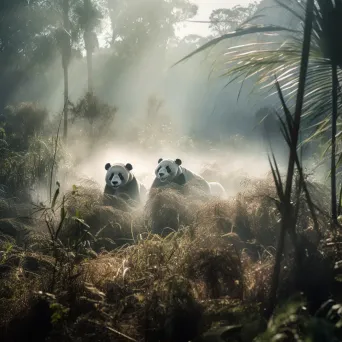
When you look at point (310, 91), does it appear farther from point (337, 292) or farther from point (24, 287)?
point (24, 287)

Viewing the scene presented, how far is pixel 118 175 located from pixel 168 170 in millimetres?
1007

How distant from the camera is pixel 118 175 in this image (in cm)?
850

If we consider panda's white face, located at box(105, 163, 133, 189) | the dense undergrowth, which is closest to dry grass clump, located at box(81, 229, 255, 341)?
the dense undergrowth

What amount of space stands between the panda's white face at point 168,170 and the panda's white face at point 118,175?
2.08ft

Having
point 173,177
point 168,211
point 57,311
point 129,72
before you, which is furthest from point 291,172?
point 129,72

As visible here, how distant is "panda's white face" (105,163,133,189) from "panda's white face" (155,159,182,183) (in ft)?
2.08

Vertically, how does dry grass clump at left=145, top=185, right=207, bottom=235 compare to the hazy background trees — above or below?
below

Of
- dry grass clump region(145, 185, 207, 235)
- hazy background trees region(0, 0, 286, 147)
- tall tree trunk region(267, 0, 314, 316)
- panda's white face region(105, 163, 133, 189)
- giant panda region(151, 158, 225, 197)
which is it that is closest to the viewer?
tall tree trunk region(267, 0, 314, 316)

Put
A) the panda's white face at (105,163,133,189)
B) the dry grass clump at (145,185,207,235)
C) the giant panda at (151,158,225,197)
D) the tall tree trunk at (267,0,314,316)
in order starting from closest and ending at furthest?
the tall tree trunk at (267,0,314,316) < the dry grass clump at (145,185,207,235) < the panda's white face at (105,163,133,189) < the giant panda at (151,158,225,197)

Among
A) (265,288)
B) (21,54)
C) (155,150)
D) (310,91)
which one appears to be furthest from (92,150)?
(21,54)

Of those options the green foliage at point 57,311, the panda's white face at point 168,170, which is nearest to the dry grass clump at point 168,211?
the panda's white face at point 168,170

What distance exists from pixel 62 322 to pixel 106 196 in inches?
166

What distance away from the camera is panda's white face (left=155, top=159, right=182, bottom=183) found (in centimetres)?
859

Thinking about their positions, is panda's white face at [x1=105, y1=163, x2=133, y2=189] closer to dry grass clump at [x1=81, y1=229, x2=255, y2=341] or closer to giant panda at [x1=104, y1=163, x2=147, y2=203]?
giant panda at [x1=104, y1=163, x2=147, y2=203]
